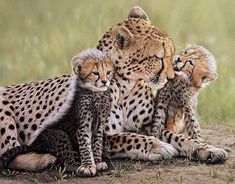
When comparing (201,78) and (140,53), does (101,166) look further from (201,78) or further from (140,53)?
(201,78)

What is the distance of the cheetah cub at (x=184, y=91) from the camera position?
199 inches

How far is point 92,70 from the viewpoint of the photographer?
4.48 metres

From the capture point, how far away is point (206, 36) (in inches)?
300

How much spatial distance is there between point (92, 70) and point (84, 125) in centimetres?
31

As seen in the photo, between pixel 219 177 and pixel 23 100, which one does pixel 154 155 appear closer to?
pixel 219 177

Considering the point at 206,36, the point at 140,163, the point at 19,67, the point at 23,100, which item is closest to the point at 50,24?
the point at 19,67

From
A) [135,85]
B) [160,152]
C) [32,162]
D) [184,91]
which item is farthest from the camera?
[135,85]

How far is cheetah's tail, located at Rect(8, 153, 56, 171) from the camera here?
15.1ft

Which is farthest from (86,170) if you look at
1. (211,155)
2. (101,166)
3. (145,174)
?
(211,155)

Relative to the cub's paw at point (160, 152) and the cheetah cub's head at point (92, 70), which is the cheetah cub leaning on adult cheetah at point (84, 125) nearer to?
the cheetah cub's head at point (92, 70)

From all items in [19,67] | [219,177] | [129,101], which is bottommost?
[219,177]

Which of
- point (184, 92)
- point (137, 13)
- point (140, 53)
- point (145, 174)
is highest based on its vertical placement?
point (137, 13)

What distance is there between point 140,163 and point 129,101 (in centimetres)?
52

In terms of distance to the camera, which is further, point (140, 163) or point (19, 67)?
point (19, 67)
